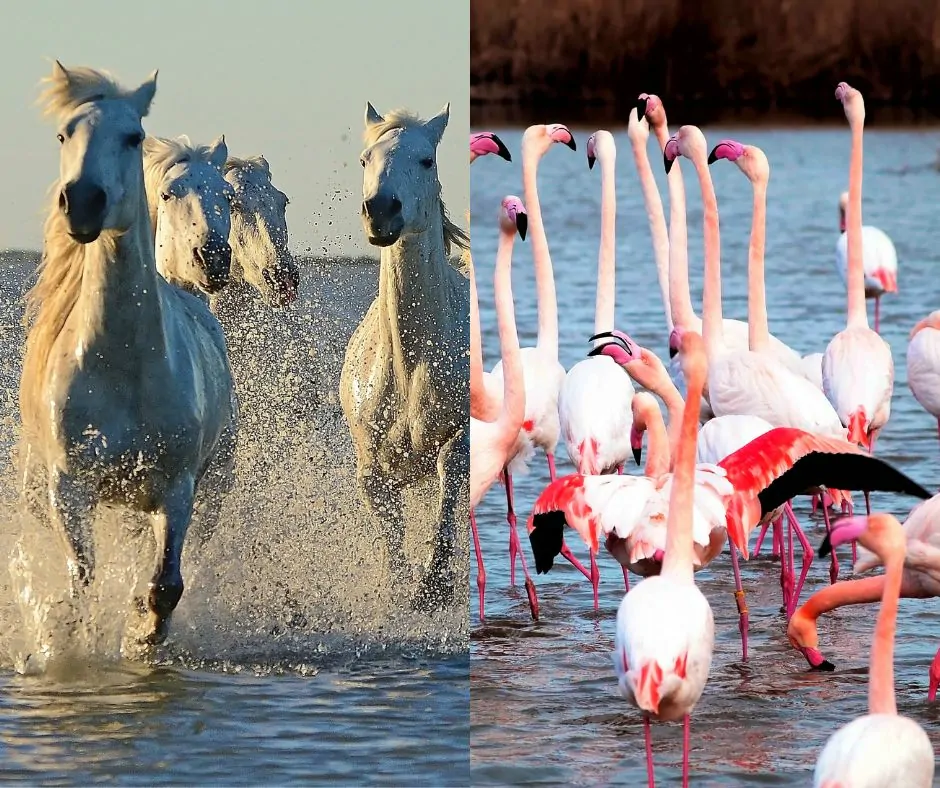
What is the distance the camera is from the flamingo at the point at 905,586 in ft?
19.1

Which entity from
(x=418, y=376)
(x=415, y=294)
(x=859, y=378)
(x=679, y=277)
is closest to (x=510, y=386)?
(x=418, y=376)

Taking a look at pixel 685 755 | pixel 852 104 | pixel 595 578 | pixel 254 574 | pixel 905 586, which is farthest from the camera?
pixel 852 104

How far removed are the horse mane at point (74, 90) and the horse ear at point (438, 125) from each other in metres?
1.23

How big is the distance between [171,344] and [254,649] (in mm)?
1076

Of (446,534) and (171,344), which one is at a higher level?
(171,344)

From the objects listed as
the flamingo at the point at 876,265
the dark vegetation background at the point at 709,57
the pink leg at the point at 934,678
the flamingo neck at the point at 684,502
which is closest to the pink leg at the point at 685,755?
the flamingo neck at the point at 684,502

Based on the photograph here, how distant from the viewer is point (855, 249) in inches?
366

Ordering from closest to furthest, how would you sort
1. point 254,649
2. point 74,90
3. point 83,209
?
1. point 83,209
2. point 74,90
3. point 254,649

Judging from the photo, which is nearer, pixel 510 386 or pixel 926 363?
pixel 510 386

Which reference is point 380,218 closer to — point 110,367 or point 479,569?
point 110,367

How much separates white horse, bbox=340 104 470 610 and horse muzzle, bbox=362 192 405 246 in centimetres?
→ 24

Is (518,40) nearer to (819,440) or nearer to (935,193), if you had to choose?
(935,193)

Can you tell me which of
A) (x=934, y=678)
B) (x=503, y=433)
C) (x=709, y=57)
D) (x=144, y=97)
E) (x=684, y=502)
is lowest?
(x=934, y=678)

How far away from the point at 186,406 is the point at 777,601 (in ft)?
8.35
